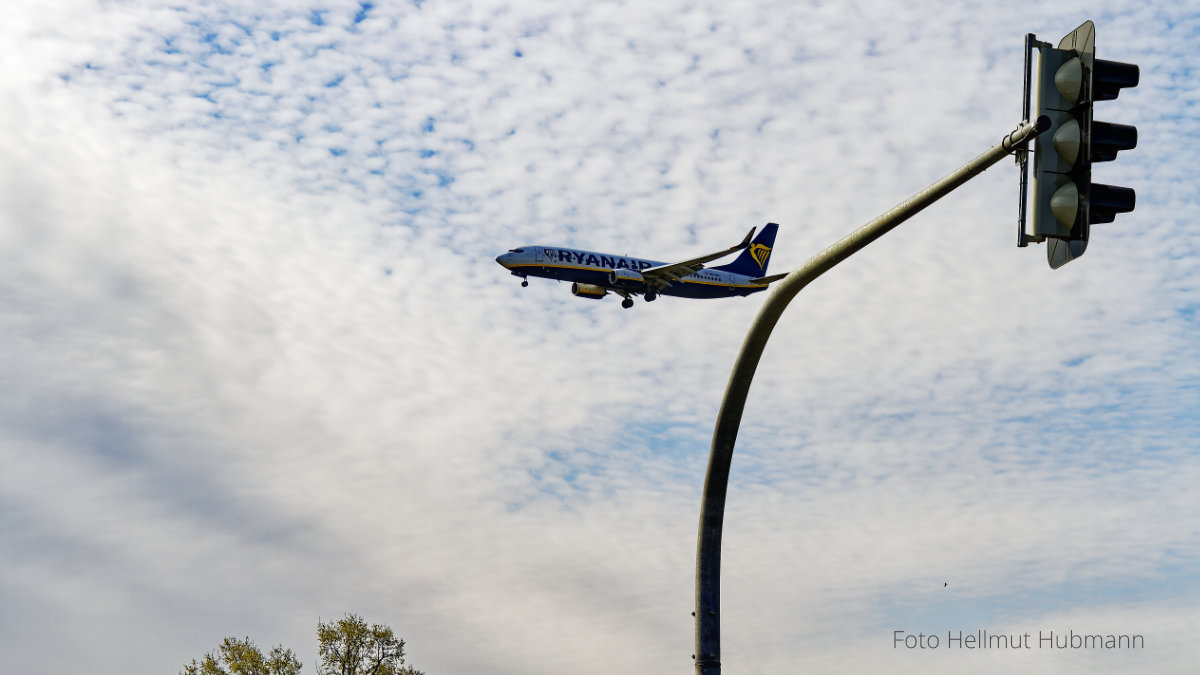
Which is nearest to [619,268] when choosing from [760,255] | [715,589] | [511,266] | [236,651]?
[511,266]

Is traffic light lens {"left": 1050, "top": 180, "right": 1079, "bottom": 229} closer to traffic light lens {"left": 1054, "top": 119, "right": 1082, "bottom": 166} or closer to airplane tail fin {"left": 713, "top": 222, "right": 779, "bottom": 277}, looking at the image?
traffic light lens {"left": 1054, "top": 119, "right": 1082, "bottom": 166}

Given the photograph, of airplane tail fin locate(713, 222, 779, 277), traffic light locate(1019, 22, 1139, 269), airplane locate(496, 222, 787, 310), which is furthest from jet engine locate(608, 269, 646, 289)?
traffic light locate(1019, 22, 1139, 269)

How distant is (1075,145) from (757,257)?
279ft

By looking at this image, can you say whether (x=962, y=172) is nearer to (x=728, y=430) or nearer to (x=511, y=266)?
(x=728, y=430)

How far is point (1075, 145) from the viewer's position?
288 inches

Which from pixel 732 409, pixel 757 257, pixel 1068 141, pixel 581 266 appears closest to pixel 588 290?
pixel 581 266

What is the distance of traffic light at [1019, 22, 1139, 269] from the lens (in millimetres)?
7309

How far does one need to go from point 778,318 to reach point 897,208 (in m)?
1.75

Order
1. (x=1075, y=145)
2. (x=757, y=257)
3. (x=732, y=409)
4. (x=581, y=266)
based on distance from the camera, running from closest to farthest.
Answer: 1. (x=1075, y=145)
2. (x=732, y=409)
3. (x=581, y=266)
4. (x=757, y=257)

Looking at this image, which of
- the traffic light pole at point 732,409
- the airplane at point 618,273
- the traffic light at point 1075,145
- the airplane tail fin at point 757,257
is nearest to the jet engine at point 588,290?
the airplane at point 618,273

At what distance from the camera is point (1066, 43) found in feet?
24.9

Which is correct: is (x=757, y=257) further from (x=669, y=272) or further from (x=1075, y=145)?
(x=1075, y=145)

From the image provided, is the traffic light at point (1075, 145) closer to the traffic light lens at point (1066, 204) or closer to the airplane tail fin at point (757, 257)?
the traffic light lens at point (1066, 204)

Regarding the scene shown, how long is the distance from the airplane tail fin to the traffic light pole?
71.3m
